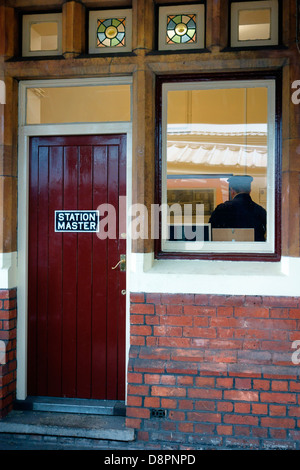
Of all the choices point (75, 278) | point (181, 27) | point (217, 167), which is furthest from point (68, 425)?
point (181, 27)

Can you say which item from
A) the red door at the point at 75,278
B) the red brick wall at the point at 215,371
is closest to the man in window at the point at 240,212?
the red brick wall at the point at 215,371

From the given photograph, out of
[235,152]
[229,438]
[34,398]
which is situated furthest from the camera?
[34,398]

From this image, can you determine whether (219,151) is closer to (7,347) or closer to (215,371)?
(215,371)

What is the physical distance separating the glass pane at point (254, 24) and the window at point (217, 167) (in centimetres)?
37

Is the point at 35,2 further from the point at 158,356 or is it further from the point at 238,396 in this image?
the point at 238,396

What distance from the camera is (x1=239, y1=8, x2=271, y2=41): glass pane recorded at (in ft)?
12.1

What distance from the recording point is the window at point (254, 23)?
144 inches

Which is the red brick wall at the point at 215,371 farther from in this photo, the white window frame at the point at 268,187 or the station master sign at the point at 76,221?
the station master sign at the point at 76,221

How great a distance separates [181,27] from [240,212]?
1.72 m

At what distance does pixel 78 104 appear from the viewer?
3.98m

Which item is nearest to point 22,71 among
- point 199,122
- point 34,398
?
point 199,122

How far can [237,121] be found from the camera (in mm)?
3838

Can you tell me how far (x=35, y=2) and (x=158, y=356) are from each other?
334cm

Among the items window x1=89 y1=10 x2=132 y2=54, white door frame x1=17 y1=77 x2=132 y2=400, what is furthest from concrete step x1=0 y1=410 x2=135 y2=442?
window x1=89 y1=10 x2=132 y2=54
